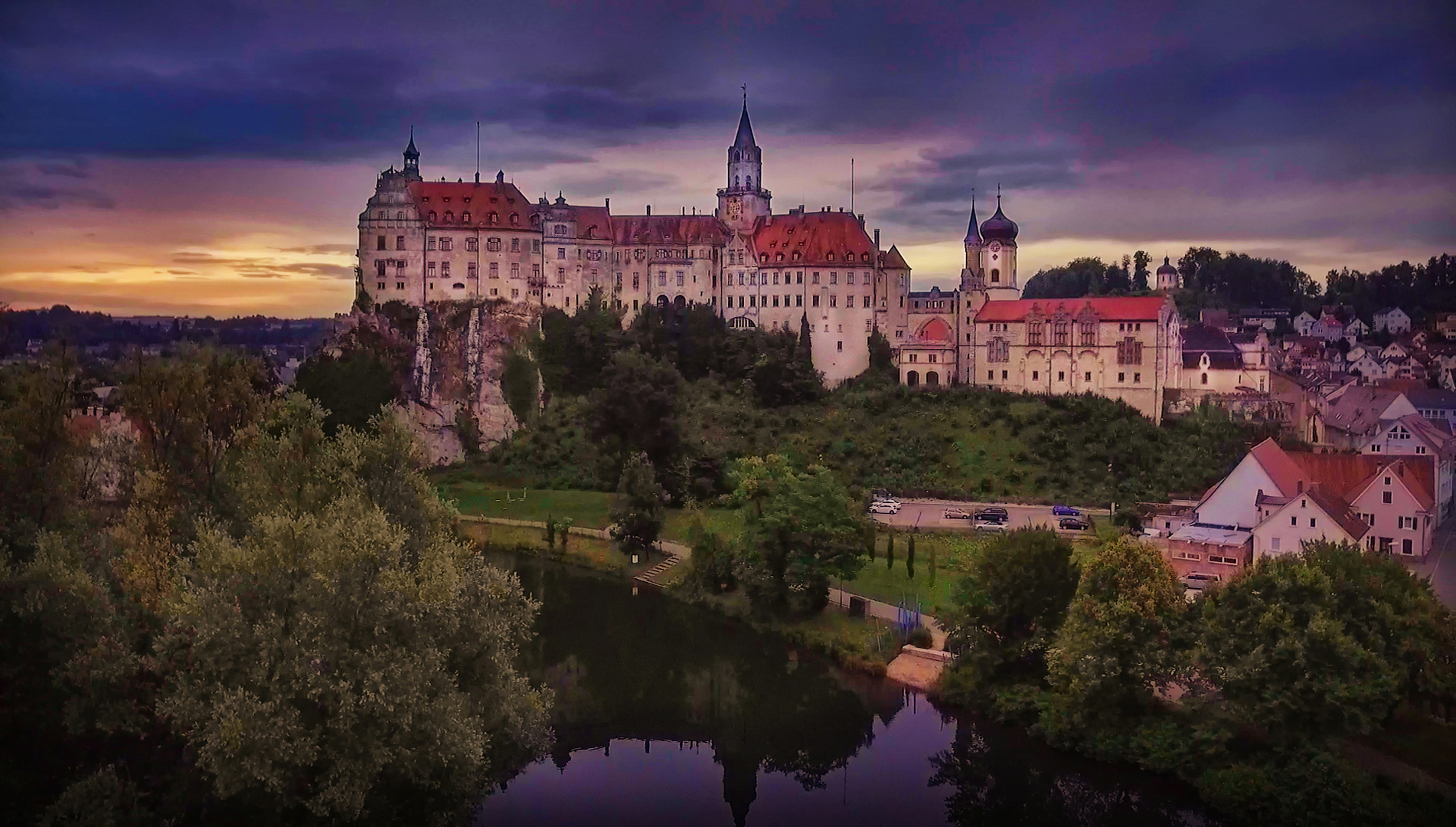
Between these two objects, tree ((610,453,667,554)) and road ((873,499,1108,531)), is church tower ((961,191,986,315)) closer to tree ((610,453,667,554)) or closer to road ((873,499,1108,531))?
road ((873,499,1108,531))

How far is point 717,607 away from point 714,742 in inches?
407

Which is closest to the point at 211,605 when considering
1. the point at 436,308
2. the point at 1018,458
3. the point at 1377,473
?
the point at 1377,473

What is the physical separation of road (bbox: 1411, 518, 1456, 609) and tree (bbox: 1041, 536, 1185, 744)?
9.56 metres

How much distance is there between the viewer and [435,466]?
6369cm

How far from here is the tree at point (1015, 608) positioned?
1211 inches

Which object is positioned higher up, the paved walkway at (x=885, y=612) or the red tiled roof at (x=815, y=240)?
the red tiled roof at (x=815, y=240)

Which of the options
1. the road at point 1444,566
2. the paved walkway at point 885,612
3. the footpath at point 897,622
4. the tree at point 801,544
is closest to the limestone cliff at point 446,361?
the footpath at point 897,622

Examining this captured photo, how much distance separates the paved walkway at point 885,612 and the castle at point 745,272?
25.1 m

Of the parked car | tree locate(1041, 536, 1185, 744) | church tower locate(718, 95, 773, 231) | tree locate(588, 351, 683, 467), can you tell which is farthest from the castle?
tree locate(1041, 536, 1185, 744)

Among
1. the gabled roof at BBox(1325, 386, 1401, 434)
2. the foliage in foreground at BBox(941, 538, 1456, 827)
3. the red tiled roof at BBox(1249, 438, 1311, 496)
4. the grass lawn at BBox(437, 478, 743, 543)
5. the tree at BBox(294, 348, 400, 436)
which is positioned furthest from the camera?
the tree at BBox(294, 348, 400, 436)

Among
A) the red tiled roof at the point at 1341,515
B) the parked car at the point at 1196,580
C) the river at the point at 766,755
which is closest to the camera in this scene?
the river at the point at 766,755

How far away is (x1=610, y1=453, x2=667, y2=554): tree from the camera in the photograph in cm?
4628

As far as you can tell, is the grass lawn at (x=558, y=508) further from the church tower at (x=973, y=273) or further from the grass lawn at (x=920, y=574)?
the church tower at (x=973, y=273)

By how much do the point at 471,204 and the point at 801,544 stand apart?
120 feet
